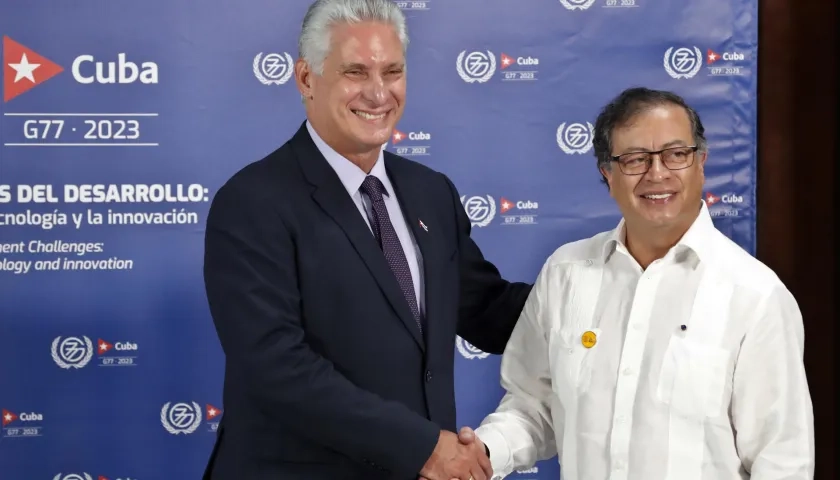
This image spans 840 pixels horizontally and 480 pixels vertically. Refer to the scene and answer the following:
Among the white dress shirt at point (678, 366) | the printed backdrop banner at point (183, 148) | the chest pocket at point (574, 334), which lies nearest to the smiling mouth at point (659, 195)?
the white dress shirt at point (678, 366)

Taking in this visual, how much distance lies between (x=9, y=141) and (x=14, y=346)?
2.64ft

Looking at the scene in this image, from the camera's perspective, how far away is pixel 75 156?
3.54 metres

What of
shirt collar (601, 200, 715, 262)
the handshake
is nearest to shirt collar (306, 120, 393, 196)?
the handshake

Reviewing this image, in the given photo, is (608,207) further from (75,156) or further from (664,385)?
(75,156)

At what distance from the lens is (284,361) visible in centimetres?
201

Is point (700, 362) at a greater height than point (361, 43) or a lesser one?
lesser

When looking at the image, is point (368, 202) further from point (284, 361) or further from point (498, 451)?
point (498, 451)

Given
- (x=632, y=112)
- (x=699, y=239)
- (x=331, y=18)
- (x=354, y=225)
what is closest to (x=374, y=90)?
(x=331, y=18)

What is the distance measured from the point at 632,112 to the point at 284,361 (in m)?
0.96

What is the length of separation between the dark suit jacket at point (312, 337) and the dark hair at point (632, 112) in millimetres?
508

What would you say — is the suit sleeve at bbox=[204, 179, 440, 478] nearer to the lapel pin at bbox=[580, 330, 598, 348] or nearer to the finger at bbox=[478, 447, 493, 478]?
the finger at bbox=[478, 447, 493, 478]

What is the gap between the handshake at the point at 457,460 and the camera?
2.10 metres

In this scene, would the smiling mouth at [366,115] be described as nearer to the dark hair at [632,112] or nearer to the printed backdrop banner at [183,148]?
the dark hair at [632,112]

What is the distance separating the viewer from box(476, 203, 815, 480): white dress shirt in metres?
1.87
